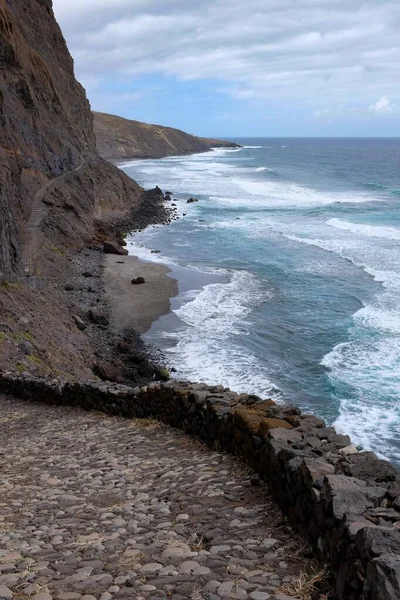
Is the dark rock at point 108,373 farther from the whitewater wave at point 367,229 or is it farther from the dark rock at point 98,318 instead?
the whitewater wave at point 367,229

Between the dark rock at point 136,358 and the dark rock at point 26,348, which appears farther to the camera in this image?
the dark rock at point 136,358

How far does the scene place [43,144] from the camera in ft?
155

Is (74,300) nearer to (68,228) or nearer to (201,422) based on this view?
(68,228)

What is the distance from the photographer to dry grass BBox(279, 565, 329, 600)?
4883 millimetres

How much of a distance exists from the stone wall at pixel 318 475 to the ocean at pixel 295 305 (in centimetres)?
950

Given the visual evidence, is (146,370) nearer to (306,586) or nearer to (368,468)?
(368,468)

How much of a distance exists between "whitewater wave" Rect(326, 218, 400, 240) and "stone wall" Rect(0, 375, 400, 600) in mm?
42723

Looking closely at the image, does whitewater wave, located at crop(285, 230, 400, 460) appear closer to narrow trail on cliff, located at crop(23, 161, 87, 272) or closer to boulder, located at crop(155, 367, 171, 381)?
boulder, located at crop(155, 367, 171, 381)

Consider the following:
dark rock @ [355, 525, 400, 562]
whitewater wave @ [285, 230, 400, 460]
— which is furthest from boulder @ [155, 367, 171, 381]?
dark rock @ [355, 525, 400, 562]

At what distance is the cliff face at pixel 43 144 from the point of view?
38.8 meters

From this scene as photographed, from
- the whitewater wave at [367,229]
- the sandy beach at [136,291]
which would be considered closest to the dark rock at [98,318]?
the sandy beach at [136,291]

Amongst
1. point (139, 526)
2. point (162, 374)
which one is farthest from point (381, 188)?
point (139, 526)

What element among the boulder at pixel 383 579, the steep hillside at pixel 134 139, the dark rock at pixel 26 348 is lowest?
the dark rock at pixel 26 348

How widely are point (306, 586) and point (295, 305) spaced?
27496 millimetres
